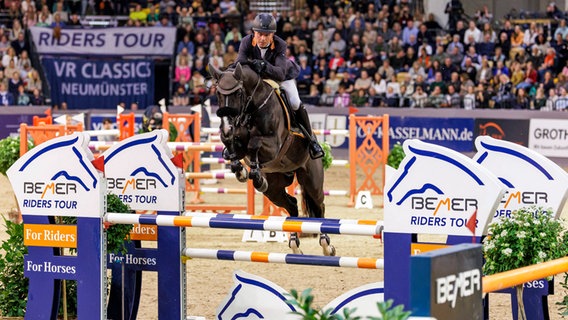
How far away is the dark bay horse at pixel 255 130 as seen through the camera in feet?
23.8

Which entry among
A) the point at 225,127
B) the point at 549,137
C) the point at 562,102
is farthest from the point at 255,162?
the point at 562,102

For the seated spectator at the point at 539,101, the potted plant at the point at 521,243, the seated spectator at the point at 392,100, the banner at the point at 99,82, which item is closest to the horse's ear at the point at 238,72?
the potted plant at the point at 521,243

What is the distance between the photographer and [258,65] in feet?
24.6

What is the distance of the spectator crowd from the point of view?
19.7 meters

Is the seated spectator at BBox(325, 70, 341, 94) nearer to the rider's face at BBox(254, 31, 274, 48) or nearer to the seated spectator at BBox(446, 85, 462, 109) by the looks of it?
the seated spectator at BBox(446, 85, 462, 109)

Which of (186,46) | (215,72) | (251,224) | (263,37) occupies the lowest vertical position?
(186,46)

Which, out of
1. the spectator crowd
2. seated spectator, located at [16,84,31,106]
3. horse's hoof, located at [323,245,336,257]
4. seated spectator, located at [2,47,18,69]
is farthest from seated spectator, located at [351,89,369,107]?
horse's hoof, located at [323,245,336,257]

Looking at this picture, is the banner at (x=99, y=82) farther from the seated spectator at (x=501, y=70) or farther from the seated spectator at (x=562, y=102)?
the seated spectator at (x=562, y=102)

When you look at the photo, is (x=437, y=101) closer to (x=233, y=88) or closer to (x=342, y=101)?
(x=342, y=101)

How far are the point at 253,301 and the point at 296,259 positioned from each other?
32 centimetres

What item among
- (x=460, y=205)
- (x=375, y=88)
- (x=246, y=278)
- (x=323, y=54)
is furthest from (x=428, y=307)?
→ (x=323, y=54)

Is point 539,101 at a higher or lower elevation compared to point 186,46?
lower

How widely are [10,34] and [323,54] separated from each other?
275 inches

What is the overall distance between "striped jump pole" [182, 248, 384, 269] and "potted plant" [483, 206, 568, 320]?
1.79 ft
